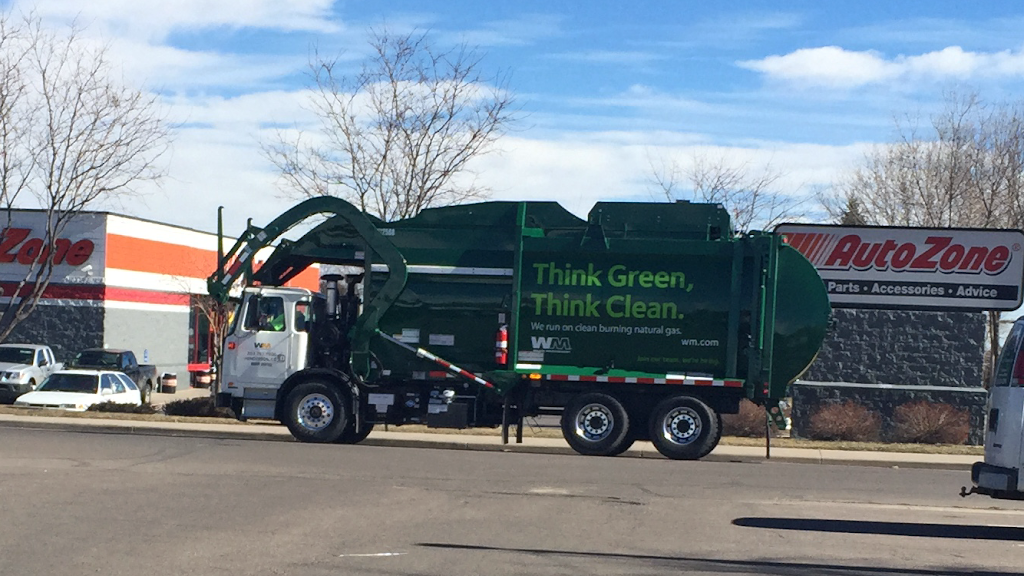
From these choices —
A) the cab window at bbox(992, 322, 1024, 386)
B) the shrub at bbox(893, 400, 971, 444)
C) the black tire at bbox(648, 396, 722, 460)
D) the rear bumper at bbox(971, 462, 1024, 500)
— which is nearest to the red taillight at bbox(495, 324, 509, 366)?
the black tire at bbox(648, 396, 722, 460)

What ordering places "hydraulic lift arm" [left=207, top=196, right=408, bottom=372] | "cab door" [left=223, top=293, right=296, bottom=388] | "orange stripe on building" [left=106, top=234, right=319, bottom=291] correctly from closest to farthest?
"hydraulic lift arm" [left=207, top=196, right=408, bottom=372] → "cab door" [left=223, top=293, right=296, bottom=388] → "orange stripe on building" [left=106, top=234, right=319, bottom=291]

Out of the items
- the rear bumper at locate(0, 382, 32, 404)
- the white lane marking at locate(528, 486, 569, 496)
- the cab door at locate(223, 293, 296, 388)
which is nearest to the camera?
the white lane marking at locate(528, 486, 569, 496)

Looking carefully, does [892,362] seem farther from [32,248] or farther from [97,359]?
[32,248]

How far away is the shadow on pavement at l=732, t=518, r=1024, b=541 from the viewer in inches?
466

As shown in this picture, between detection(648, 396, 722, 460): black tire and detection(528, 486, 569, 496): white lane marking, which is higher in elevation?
detection(648, 396, 722, 460): black tire

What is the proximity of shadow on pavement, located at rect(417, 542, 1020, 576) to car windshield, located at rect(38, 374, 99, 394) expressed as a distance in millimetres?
20825

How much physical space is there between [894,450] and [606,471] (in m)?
7.79

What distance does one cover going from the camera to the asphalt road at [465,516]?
376 inches

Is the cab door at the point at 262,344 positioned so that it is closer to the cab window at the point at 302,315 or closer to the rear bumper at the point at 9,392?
the cab window at the point at 302,315

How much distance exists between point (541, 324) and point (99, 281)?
28.5 m

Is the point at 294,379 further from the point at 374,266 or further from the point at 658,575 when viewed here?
the point at 658,575

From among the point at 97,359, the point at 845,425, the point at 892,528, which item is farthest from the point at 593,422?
the point at 97,359

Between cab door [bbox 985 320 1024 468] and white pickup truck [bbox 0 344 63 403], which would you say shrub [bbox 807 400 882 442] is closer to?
cab door [bbox 985 320 1024 468]

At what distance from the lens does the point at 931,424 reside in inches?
1020
